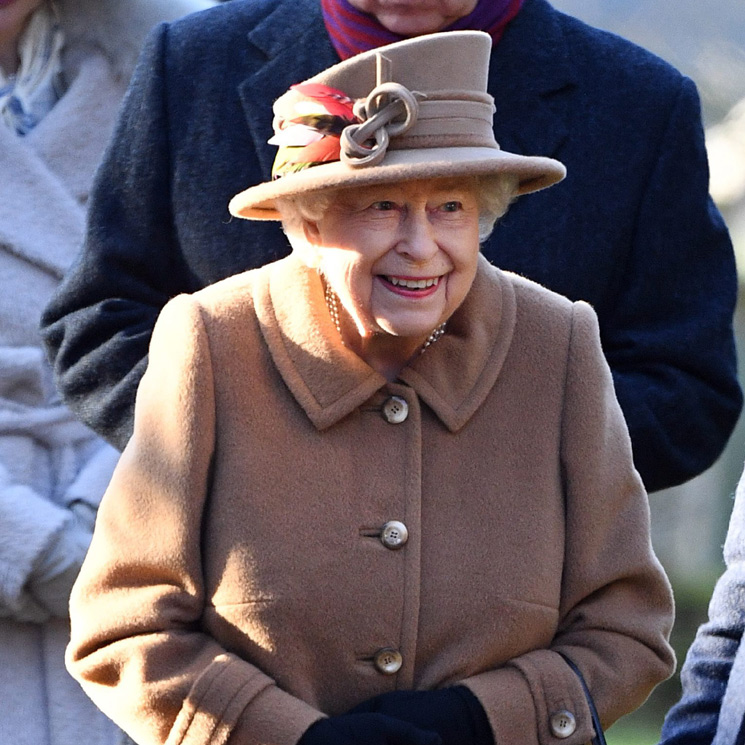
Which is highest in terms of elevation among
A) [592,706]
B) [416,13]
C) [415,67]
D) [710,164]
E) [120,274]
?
[415,67]

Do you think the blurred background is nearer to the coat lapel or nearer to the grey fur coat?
the grey fur coat

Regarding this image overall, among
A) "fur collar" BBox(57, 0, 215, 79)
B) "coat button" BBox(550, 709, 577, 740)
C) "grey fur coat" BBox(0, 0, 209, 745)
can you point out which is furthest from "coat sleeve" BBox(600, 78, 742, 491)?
"fur collar" BBox(57, 0, 215, 79)

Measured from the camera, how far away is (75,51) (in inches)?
173

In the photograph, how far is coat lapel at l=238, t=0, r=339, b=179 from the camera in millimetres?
3619

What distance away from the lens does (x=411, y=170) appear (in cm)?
282

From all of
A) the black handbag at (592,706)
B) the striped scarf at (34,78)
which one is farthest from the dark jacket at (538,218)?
the striped scarf at (34,78)

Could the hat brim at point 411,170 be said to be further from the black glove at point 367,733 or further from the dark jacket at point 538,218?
the black glove at point 367,733

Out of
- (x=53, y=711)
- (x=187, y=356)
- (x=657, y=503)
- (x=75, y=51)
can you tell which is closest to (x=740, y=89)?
(x=657, y=503)

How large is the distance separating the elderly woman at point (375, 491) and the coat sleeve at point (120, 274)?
1.61 feet

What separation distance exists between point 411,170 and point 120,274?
37.0 inches

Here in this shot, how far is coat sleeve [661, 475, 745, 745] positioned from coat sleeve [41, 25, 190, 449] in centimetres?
112

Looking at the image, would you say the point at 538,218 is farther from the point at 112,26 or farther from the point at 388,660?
the point at 112,26

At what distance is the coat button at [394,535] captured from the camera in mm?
2955

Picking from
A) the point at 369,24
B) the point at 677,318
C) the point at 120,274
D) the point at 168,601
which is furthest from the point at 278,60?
the point at 168,601
